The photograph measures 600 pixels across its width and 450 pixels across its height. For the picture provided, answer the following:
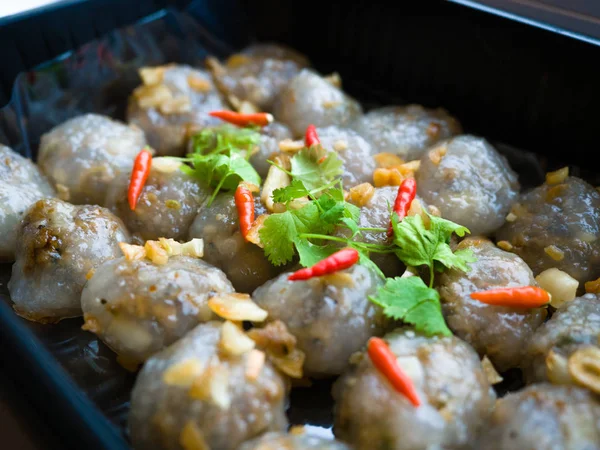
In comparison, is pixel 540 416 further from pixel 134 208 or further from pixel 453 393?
pixel 134 208

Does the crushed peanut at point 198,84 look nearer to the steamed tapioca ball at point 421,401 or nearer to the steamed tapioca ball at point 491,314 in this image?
the steamed tapioca ball at point 491,314

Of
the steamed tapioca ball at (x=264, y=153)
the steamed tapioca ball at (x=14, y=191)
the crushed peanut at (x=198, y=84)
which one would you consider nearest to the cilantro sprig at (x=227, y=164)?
the steamed tapioca ball at (x=264, y=153)

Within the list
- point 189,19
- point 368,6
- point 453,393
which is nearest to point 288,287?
point 453,393

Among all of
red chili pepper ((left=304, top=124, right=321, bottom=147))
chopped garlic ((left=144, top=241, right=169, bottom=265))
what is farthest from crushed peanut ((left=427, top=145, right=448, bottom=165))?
chopped garlic ((left=144, top=241, right=169, bottom=265))

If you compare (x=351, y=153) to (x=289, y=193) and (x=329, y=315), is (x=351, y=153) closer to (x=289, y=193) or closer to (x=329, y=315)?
(x=289, y=193)

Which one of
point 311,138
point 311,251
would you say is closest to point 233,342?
point 311,251

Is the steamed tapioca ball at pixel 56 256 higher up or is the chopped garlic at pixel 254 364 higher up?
the steamed tapioca ball at pixel 56 256
